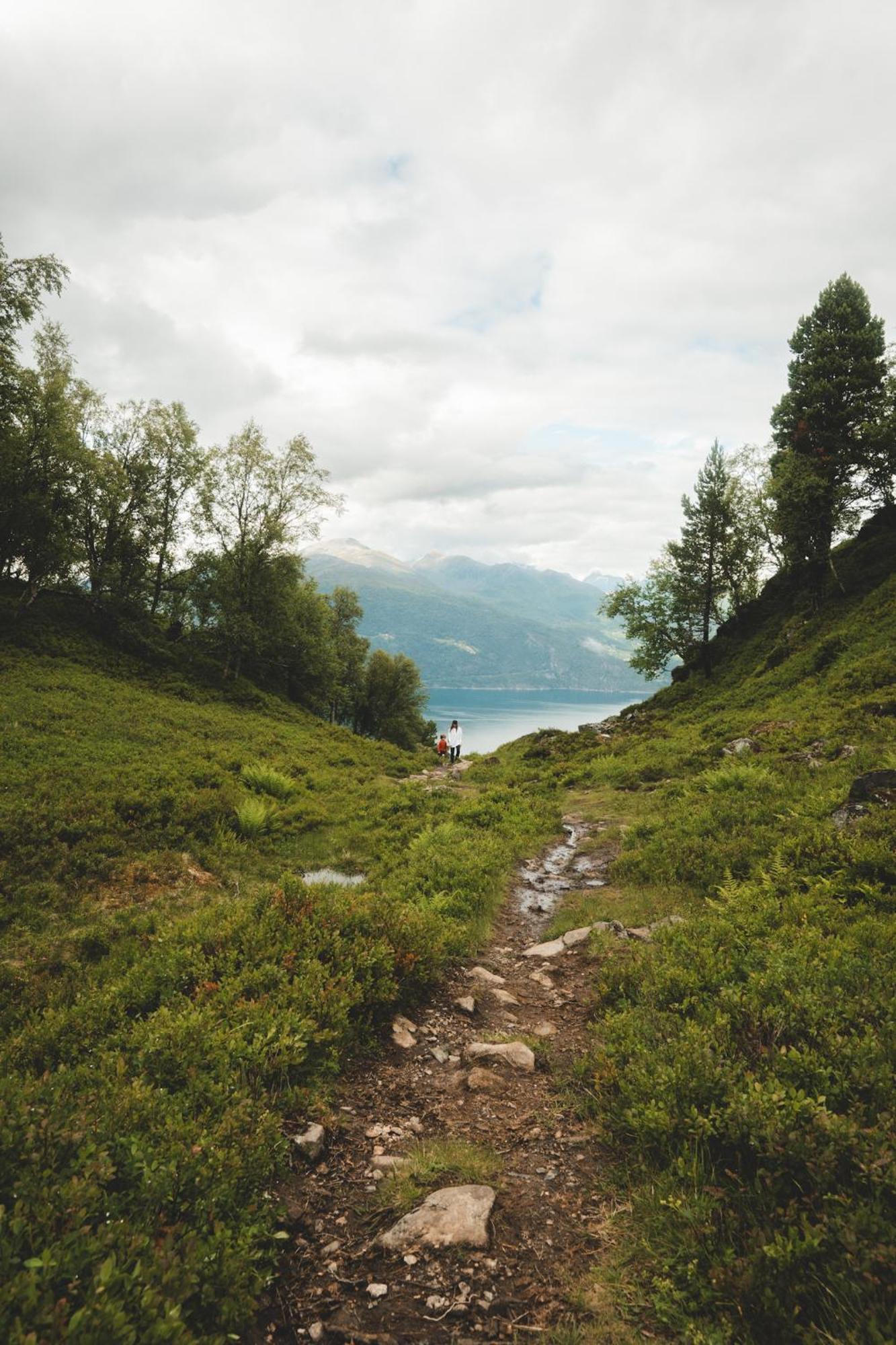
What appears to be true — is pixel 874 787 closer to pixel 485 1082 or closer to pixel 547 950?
pixel 547 950

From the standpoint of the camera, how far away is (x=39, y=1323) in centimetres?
269

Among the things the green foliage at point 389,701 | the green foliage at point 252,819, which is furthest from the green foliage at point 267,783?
the green foliage at point 389,701

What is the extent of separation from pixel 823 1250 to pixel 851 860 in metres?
6.37

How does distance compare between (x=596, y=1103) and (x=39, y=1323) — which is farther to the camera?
(x=596, y=1103)

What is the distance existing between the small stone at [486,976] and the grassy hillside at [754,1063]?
5.20ft

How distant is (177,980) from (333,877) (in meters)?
6.40

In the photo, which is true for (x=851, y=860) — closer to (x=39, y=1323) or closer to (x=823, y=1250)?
(x=823, y=1250)

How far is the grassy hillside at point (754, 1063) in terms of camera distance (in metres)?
3.30

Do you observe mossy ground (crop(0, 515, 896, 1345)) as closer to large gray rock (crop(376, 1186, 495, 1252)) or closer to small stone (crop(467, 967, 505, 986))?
small stone (crop(467, 967, 505, 986))

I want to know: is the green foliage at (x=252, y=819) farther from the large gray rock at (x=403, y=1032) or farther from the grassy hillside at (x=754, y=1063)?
the large gray rock at (x=403, y=1032)

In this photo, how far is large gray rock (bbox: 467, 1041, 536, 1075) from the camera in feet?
20.7

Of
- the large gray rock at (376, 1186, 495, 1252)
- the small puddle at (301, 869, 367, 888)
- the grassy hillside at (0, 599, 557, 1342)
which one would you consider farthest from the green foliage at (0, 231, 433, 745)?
the large gray rock at (376, 1186, 495, 1252)

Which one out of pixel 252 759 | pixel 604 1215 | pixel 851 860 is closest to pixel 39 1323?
pixel 604 1215

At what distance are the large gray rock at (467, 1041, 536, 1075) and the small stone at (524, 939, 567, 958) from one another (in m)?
2.67
